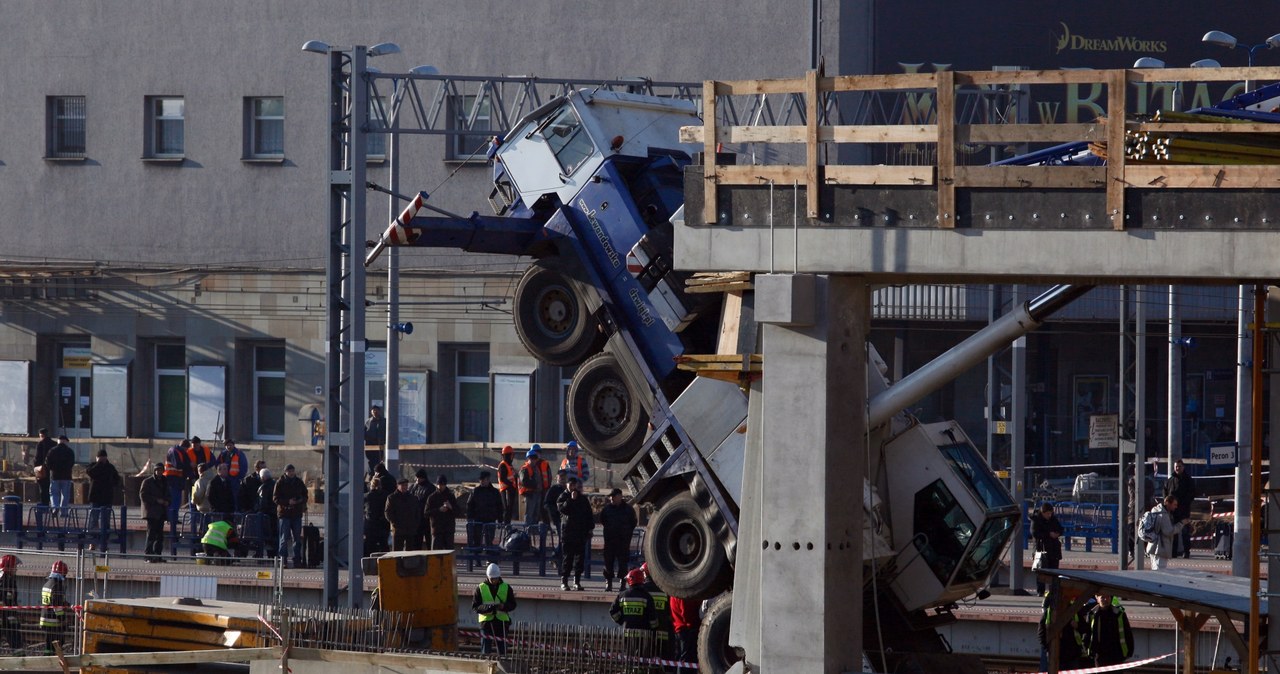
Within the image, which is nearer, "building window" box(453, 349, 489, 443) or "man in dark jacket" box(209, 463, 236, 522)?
"man in dark jacket" box(209, 463, 236, 522)

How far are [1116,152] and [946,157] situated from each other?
3.64ft

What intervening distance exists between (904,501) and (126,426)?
28512mm

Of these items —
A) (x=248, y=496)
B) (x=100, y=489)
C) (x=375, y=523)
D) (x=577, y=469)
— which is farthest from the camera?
(x=577, y=469)

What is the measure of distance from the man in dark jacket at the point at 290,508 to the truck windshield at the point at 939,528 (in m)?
11.3

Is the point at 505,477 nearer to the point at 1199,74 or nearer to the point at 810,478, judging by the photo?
the point at 810,478

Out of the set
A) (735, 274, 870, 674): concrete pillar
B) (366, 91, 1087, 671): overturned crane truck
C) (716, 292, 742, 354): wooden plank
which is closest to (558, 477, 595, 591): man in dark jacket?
(366, 91, 1087, 671): overturned crane truck

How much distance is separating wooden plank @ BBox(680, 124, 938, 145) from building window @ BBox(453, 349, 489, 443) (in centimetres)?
2835

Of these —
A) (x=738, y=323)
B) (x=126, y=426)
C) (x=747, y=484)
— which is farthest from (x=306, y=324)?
(x=747, y=484)

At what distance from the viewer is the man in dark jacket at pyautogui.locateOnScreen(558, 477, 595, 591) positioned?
22.9 metres

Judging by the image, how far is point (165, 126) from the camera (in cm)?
4206

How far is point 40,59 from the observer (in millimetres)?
42469

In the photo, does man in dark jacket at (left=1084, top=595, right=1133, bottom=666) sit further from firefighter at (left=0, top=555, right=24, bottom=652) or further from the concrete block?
firefighter at (left=0, top=555, right=24, bottom=652)

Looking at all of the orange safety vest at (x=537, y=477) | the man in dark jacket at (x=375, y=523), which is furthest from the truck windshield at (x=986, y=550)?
the orange safety vest at (x=537, y=477)

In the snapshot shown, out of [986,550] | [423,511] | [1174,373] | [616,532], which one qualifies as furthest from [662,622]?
[1174,373]
